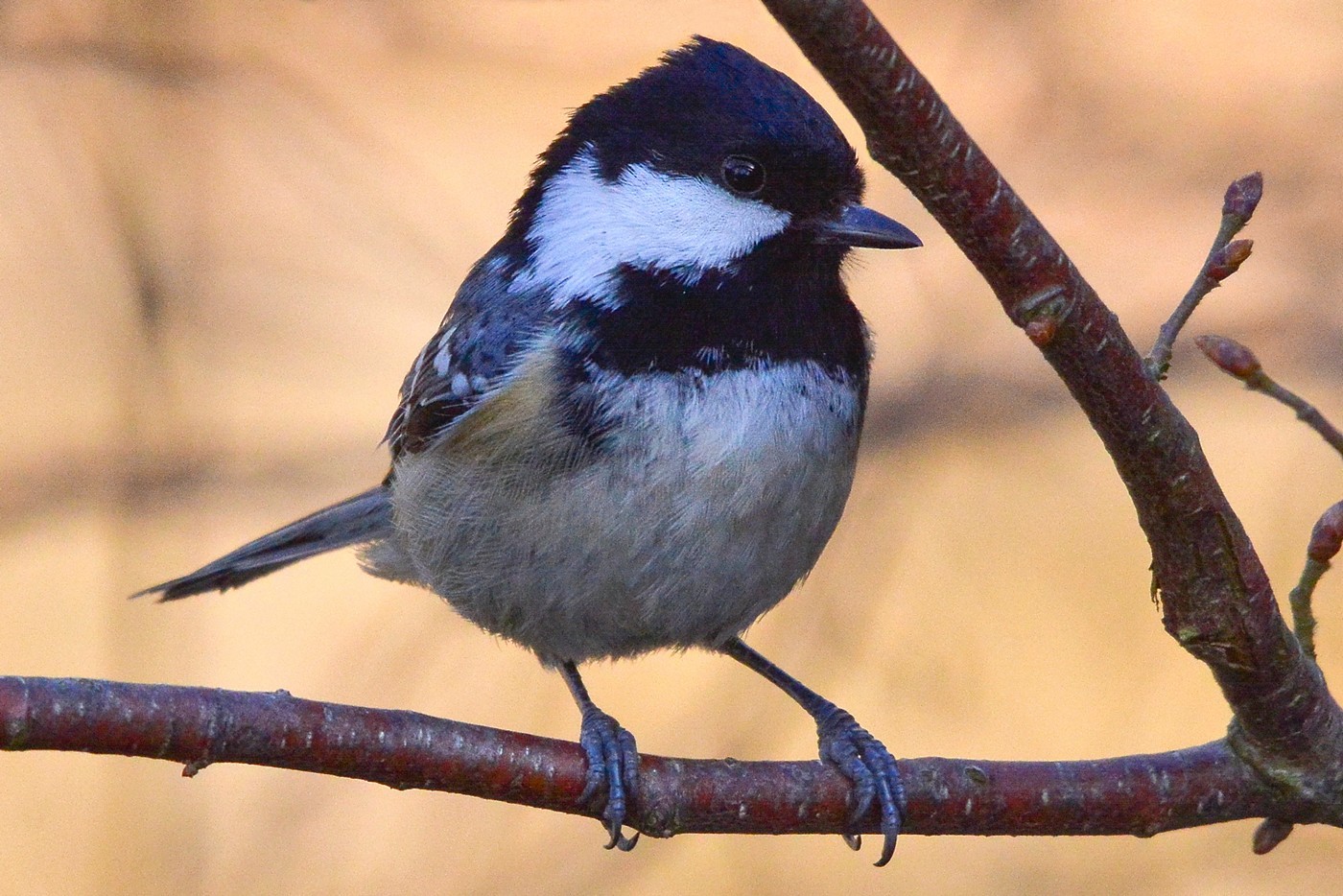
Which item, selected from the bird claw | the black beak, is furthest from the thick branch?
the black beak

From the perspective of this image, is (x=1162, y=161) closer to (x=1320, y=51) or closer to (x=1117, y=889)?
(x=1320, y=51)

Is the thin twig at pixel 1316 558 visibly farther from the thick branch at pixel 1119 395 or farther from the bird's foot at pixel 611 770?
the bird's foot at pixel 611 770

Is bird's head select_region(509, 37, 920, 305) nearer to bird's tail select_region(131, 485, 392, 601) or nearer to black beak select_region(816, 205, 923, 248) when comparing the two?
black beak select_region(816, 205, 923, 248)

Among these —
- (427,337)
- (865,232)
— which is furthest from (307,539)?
(865,232)

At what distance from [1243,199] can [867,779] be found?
43.7 inches

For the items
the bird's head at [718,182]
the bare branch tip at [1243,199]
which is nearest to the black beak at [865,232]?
the bird's head at [718,182]

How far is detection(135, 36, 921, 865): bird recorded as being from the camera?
7.84 feet

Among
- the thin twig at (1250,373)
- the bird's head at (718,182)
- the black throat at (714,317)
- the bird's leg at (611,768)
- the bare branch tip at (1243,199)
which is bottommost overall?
the bird's leg at (611,768)

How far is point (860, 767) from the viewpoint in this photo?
7.93 feet

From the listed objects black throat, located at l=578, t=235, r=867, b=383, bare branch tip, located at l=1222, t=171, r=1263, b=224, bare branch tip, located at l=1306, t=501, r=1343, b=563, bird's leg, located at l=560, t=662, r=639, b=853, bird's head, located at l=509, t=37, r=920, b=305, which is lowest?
bird's leg, located at l=560, t=662, r=639, b=853

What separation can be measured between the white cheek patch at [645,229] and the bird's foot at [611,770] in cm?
75

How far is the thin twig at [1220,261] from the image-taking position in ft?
5.90

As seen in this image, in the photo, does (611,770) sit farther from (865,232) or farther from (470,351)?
(865,232)

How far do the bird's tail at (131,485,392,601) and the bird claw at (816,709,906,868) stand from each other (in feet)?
4.36
